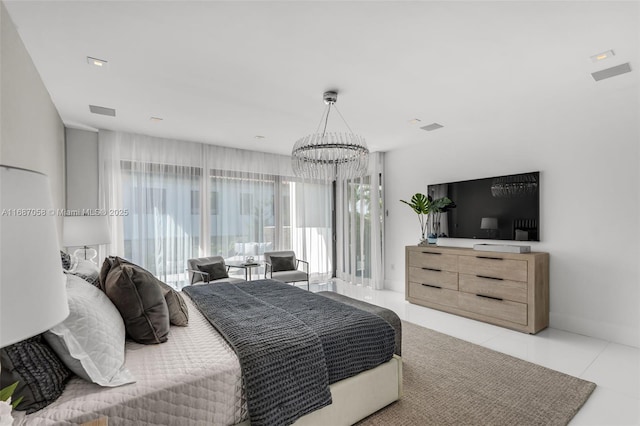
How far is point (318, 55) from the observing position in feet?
7.94

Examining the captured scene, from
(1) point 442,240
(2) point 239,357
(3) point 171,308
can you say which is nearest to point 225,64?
(3) point 171,308

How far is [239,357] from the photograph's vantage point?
5.47 feet

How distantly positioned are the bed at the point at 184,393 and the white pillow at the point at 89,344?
5 cm

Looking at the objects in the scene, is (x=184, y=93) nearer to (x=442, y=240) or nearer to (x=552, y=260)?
(x=442, y=240)

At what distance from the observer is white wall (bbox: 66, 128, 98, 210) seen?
4277 millimetres

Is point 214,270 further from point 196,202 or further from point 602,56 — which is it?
point 602,56

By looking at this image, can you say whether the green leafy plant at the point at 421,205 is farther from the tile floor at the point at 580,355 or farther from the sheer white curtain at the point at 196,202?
the sheer white curtain at the point at 196,202

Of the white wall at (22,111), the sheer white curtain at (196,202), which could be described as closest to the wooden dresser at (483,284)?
the sheer white curtain at (196,202)

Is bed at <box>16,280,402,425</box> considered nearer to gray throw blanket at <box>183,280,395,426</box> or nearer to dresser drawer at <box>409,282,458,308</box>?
gray throw blanket at <box>183,280,395,426</box>

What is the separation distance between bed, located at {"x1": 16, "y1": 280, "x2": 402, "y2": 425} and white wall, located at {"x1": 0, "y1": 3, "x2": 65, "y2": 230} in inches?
59.2

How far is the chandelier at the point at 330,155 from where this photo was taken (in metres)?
2.99

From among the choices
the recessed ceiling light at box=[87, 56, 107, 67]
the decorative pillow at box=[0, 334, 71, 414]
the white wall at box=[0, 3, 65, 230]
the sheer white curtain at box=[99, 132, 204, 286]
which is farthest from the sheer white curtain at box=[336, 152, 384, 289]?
the decorative pillow at box=[0, 334, 71, 414]

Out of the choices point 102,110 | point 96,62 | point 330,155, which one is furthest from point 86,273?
point 102,110

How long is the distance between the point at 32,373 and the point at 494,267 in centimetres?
409
